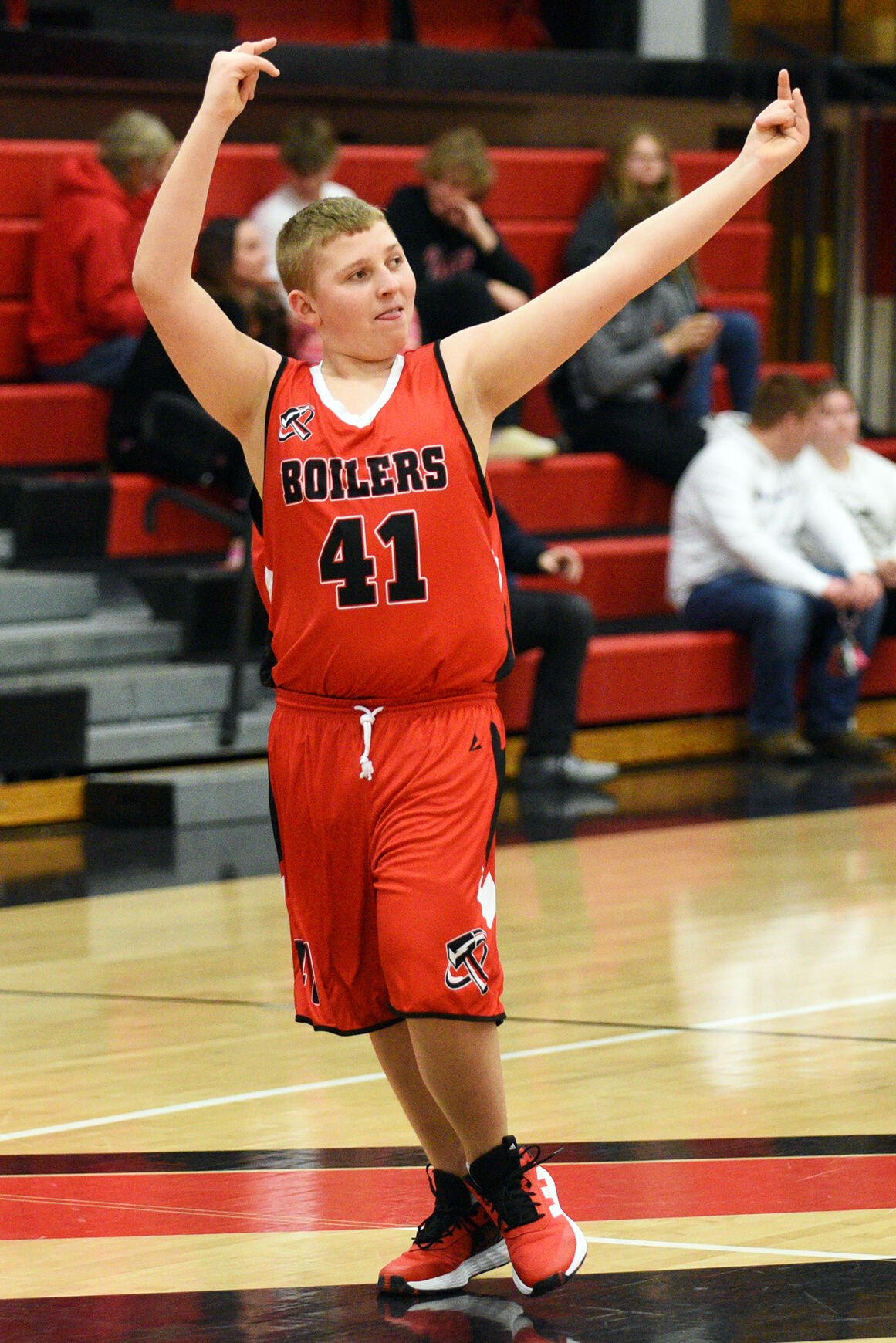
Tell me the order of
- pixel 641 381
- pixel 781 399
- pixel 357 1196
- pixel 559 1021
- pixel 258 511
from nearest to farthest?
pixel 258 511
pixel 357 1196
pixel 559 1021
pixel 781 399
pixel 641 381

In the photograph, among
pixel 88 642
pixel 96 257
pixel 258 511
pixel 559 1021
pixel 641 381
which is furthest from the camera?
pixel 641 381

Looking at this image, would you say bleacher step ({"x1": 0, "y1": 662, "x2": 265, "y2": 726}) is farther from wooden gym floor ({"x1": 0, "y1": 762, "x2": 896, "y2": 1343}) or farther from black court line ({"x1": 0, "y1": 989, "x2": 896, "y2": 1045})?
black court line ({"x1": 0, "y1": 989, "x2": 896, "y2": 1045})

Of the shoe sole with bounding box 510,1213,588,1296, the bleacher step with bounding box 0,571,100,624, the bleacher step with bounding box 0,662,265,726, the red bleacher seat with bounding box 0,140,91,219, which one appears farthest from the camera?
the red bleacher seat with bounding box 0,140,91,219

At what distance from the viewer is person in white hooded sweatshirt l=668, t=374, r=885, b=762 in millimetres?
8820

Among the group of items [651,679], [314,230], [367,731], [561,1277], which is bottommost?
[651,679]

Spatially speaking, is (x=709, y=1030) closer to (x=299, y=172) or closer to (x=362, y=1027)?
(x=362, y=1027)

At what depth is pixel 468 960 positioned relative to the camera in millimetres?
2938

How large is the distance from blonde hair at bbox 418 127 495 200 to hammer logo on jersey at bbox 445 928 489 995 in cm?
654

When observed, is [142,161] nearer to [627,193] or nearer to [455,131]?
[455,131]

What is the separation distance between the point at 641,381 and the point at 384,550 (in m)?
6.67

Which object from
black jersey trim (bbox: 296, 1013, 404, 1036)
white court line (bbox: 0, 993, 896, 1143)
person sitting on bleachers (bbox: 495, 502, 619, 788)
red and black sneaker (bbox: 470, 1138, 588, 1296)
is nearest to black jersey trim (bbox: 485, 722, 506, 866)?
black jersey trim (bbox: 296, 1013, 404, 1036)

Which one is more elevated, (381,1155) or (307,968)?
(307,968)

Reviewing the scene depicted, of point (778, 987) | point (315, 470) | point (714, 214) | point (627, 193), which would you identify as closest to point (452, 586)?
point (315, 470)

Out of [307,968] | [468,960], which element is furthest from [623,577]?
[468,960]
